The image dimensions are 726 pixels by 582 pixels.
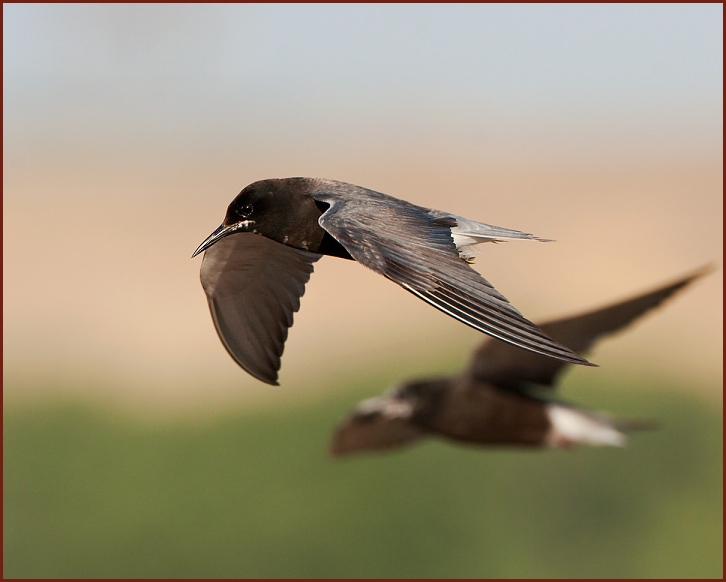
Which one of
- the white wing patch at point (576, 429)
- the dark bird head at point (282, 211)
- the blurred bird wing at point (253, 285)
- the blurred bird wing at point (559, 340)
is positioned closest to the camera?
the dark bird head at point (282, 211)

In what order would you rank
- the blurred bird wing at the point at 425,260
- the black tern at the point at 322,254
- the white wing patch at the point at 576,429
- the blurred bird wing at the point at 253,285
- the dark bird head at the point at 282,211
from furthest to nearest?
the white wing patch at the point at 576,429 < the blurred bird wing at the point at 253,285 < the dark bird head at the point at 282,211 < the black tern at the point at 322,254 < the blurred bird wing at the point at 425,260

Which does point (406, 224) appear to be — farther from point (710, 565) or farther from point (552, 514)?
point (710, 565)

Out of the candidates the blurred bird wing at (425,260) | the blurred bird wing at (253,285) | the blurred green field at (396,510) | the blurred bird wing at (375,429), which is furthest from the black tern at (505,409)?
the blurred green field at (396,510)

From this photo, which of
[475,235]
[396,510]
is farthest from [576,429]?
[396,510]

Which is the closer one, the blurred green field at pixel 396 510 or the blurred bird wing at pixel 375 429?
the blurred bird wing at pixel 375 429

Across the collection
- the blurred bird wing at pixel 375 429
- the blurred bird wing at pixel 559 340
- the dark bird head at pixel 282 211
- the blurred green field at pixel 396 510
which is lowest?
the blurred green field at pixel 396 510

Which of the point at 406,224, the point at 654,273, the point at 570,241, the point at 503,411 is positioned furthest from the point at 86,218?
the point at 406,224

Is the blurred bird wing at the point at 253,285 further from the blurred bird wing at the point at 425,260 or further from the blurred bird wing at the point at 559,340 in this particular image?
the blurred bird wing at the point at 559,340

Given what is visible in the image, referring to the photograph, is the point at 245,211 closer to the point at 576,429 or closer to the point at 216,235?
the point at 216,235
